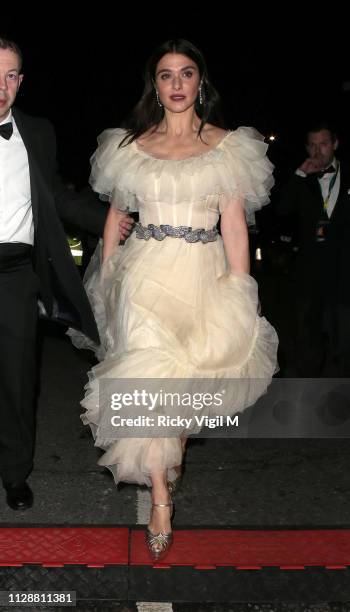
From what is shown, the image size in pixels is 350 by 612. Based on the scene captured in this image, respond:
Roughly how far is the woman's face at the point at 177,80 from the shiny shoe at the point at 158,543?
2.16m

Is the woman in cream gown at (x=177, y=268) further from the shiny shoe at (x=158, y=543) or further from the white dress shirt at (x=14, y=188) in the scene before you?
the white dress shirt at (x=14, y=188)

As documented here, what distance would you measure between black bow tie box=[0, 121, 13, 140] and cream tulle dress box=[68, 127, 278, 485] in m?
0.52

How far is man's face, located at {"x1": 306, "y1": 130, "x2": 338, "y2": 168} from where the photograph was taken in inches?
235

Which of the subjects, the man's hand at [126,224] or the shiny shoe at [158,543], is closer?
the shiny shoe at [158,543]

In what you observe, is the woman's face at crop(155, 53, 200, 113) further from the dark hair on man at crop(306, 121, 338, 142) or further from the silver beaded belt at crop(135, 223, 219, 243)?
the dark hair on man at crop(306, 121, 338, 142)

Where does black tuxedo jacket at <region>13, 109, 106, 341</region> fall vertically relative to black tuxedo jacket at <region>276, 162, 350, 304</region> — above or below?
above

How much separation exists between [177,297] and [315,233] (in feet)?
9.01

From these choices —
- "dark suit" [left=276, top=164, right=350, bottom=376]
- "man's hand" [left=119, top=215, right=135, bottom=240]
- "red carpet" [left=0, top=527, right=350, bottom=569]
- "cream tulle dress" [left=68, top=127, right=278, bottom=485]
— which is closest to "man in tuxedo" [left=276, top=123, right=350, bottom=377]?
"dark suit" [left=276, top=164, right=350, bottom=376]

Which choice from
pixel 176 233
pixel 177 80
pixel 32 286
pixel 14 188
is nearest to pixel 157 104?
pixel 177 80

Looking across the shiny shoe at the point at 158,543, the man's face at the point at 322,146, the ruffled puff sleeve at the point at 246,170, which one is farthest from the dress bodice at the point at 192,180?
the man's face at the point at 322,146

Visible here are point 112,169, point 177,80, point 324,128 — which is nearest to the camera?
point 177,80

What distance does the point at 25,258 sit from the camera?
401cm

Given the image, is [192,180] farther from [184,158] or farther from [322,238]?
[322,238]

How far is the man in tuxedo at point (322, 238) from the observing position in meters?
6.05
